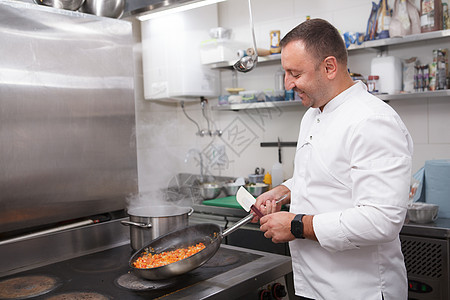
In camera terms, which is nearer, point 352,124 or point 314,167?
point 352,124

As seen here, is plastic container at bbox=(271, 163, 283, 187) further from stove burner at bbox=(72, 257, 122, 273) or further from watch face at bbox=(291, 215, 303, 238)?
watch face at bbox=(291, 215, 303, 238)

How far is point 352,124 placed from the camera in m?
1.47

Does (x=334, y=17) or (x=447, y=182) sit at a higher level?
(x=334, y=17)

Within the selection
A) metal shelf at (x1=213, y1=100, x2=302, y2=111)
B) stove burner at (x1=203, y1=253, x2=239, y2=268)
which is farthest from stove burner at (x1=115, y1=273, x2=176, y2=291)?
metal shelf at (x1=213, y1=100, x2=302, y2=111)

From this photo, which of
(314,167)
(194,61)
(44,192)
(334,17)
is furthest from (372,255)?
(194,61)

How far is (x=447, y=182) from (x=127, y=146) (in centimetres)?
186

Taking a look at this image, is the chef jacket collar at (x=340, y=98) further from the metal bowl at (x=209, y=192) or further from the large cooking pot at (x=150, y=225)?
the metal bowl at (x=209, y=192)

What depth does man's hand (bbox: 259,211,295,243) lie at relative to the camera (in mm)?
1520

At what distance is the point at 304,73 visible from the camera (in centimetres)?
156

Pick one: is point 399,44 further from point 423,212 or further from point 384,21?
point 423,212

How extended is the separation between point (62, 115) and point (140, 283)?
926 millimetres

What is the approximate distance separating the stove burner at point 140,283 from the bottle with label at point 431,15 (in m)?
2.30

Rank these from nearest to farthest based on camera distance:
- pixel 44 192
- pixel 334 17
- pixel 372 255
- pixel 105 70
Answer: pixel 372 255 → pixel 44 192 → pixel 105 70 → pixel 334 17

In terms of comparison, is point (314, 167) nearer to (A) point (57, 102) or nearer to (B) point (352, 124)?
(B) point (352, 124)
